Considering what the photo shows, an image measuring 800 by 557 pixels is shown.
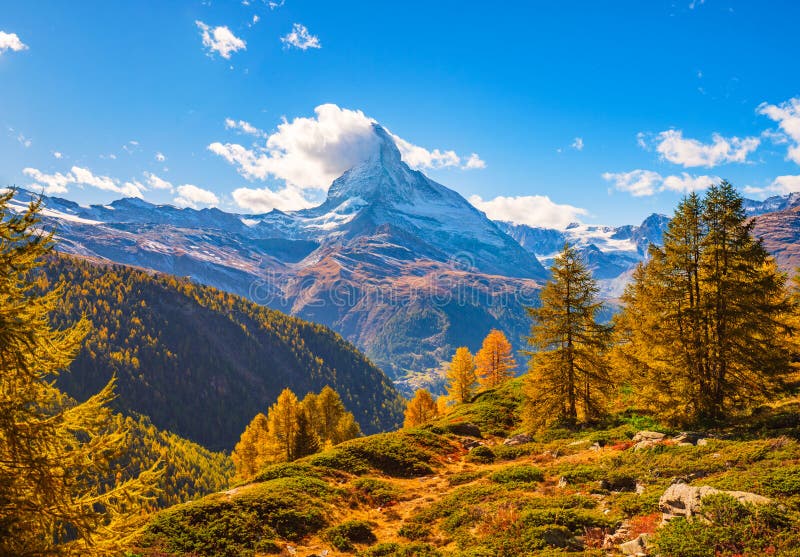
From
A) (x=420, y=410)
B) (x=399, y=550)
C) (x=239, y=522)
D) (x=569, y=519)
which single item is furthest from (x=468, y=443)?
(x=420, y=410)

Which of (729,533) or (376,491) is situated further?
(376,491)

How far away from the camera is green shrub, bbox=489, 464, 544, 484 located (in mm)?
21000

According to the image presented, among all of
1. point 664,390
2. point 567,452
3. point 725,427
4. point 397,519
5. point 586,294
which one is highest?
point 586,294

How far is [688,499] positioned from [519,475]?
9.92 metres

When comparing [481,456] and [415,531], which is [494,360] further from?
[415,531]

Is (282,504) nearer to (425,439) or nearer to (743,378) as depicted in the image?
(425,439)

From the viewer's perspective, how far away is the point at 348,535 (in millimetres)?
17734

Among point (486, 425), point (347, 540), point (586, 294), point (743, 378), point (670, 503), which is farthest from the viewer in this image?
point (486, 425)

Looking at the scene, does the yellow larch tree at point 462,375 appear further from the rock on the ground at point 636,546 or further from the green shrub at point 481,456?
the rock on the ground at point 636,546

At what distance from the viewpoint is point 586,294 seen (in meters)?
32.3

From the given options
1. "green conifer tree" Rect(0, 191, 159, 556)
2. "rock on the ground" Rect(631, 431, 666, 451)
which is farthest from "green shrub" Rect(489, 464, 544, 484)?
"green conifer tree" Rect(0, 191, 159, 556)

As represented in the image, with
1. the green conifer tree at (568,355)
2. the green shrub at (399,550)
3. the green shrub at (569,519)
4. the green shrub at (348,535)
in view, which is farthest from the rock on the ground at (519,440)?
the green shrub at (399,550)

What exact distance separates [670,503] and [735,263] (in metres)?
17.4

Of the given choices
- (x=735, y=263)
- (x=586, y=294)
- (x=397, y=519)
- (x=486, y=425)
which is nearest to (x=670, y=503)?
(x=397, y=519)
